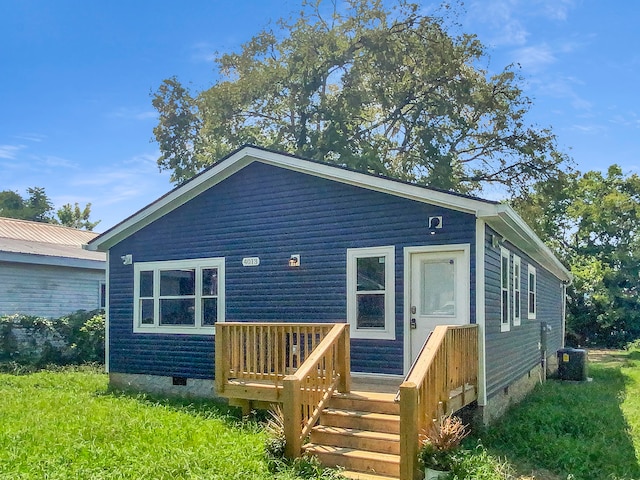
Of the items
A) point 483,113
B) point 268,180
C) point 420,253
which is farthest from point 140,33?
point 483,113

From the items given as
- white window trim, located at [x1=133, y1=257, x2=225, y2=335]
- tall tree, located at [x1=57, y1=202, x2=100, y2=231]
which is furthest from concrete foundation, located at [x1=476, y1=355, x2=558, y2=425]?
tall tree, located at [x1=57, y1=202, x2=100, y2=231]

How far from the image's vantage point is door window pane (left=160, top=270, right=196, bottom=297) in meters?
10.8

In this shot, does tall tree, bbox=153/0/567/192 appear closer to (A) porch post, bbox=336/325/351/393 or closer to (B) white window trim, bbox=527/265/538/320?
(B) white window trim, bbox=527/265/538/320

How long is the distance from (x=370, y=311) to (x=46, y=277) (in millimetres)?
Result: 11808

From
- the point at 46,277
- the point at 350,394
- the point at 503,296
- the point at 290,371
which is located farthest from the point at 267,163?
the point at 46,277

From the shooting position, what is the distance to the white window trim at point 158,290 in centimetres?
1040

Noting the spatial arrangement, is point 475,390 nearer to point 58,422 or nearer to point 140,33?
point 58,422

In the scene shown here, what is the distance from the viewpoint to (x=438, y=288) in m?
8.56

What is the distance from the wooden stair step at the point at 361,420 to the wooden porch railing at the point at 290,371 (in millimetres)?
162

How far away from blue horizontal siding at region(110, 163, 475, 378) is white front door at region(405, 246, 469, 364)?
18cm

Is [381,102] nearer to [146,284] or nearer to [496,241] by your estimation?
[146,284]

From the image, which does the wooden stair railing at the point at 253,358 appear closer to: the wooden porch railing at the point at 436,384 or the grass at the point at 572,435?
the wooden porch railing at the point at 436,384

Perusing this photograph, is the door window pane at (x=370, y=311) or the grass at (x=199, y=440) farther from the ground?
the door window pane at (x=370, y=311)

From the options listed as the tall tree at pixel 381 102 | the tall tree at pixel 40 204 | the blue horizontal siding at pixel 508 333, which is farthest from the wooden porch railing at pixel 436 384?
the tall tree at pixel 40 204
